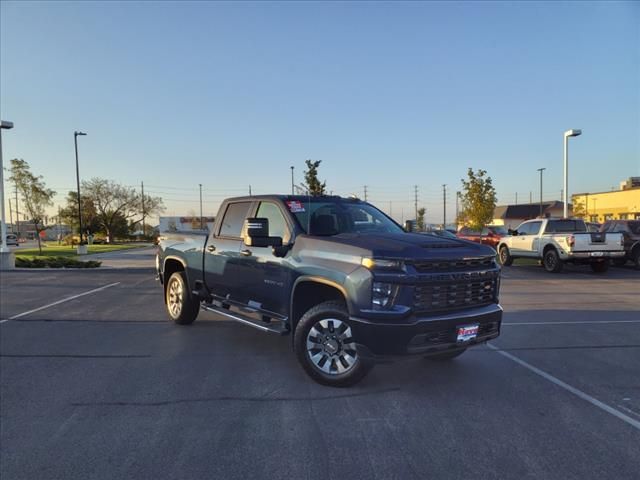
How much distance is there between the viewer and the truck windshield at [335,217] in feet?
17.0

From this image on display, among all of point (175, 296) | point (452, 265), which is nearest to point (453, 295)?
point (452, 265)

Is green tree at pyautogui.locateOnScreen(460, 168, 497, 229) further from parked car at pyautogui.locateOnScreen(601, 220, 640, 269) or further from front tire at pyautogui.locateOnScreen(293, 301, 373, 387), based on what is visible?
front tire at pyautogui.locateOnScreen(293, 301, 373, 387)

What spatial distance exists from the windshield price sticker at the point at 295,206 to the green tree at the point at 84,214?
5239 centimetres

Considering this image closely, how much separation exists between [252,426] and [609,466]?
259 cm

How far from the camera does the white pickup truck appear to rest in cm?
1353

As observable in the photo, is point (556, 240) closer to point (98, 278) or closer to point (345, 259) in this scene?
point (345, 259)

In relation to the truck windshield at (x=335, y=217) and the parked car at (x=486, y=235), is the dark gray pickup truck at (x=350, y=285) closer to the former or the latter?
the truck windshield at (x=335, y=217)

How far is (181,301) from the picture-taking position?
7.09 meters

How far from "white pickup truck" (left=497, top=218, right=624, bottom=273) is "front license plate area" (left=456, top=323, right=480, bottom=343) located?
11.1 meters

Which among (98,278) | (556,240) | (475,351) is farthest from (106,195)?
(475,351)

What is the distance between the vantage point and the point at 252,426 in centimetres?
361

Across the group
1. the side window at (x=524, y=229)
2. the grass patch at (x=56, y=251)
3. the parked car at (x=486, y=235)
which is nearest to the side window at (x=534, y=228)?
the side window at (x=524, y=229)

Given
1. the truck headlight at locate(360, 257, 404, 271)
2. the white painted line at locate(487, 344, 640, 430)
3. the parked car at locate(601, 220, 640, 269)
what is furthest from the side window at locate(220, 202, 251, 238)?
the parked car at locate(601, 220, 640, 269)

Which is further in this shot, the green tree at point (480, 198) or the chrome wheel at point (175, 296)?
the green tree at point (480, 198)
